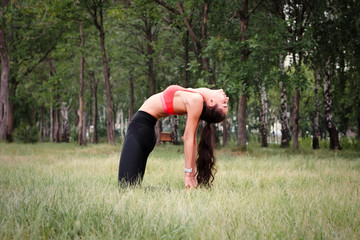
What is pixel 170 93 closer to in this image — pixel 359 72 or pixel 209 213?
pixel 209 213

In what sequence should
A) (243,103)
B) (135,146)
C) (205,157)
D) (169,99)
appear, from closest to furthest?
(169,99) < (135,146) < (205,157) < (243,103)

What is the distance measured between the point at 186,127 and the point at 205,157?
2.40 feet

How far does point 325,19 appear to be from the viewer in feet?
43.5

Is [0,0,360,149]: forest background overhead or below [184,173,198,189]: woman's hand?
overhead

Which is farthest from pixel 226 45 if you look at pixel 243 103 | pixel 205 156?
pixel 205 156

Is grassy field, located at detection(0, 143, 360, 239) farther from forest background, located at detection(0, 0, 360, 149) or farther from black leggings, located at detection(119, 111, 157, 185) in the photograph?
forest background, located at detection(0, 0, 360, 149)

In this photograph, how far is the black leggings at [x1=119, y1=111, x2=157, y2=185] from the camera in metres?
4.52

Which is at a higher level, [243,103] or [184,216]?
[243,103]

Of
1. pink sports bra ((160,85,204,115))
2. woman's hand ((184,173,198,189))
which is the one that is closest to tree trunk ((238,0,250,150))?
woman's hand ((184,173,198,189))

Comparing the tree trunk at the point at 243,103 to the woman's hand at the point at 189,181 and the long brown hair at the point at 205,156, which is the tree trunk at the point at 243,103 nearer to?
the long brown hair at the point at 205,156

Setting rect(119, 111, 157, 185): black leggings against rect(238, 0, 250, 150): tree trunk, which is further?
rect(238, 0, 250, 150): tree trunk

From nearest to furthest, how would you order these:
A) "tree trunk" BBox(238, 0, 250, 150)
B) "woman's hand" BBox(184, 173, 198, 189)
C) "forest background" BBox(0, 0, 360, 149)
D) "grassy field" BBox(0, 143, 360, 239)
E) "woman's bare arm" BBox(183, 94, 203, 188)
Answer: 1. "grassy field" BBox(0, 143, 360, 239)
2. "woman's bare arm" BBox(183, 94, 203, 188)
3. "woman's hand" BBox(184, 173, 198, 189)
4. "forest background" BBox(0, 0, 360, 149)
5. "tree trunk" BBox(238, 0, 250, 150)

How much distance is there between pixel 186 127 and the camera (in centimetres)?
413

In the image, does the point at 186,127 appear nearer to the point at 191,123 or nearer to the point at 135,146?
the point at 191,123
